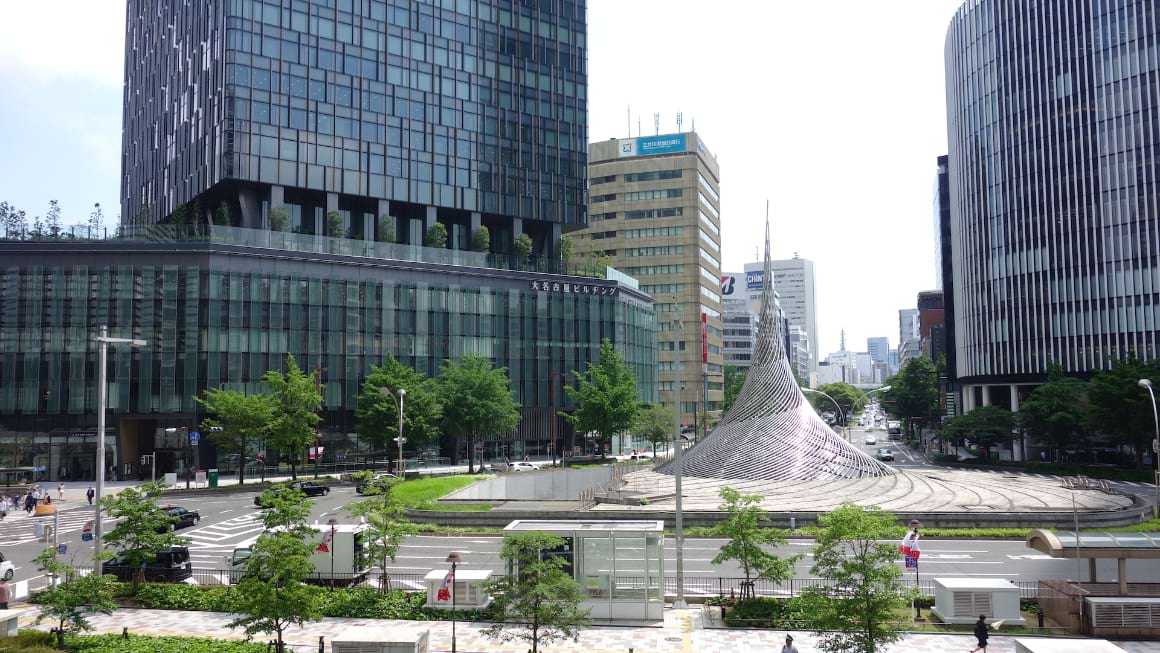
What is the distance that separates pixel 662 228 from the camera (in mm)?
122312

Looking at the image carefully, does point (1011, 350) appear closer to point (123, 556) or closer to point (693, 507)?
point (693, 507)

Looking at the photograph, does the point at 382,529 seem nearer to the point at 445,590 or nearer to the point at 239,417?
the point at 445,590

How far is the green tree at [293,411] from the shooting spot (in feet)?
197

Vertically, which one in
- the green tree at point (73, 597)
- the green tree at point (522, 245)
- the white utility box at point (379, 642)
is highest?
the green tree at point (522, 245)

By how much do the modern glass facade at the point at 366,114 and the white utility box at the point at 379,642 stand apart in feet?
199

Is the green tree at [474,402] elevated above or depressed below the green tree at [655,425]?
above

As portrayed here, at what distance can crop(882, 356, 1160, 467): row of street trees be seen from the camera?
202 ft

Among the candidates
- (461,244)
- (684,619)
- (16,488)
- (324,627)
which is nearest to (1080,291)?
(461,244)

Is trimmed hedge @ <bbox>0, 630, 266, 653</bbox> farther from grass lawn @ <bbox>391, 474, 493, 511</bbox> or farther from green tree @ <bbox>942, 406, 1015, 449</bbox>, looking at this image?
green tree @ <bbox>942, 406, 1015, 449</bbox>

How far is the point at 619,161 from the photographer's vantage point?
408 feet

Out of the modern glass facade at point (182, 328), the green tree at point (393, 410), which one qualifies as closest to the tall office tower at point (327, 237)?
the modern glass facade at point (182, 328)

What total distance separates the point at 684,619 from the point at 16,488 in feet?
175

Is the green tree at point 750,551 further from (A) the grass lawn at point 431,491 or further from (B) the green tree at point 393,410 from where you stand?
(B) the green tree at point 393,410

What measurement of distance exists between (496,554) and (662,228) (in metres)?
93.2
